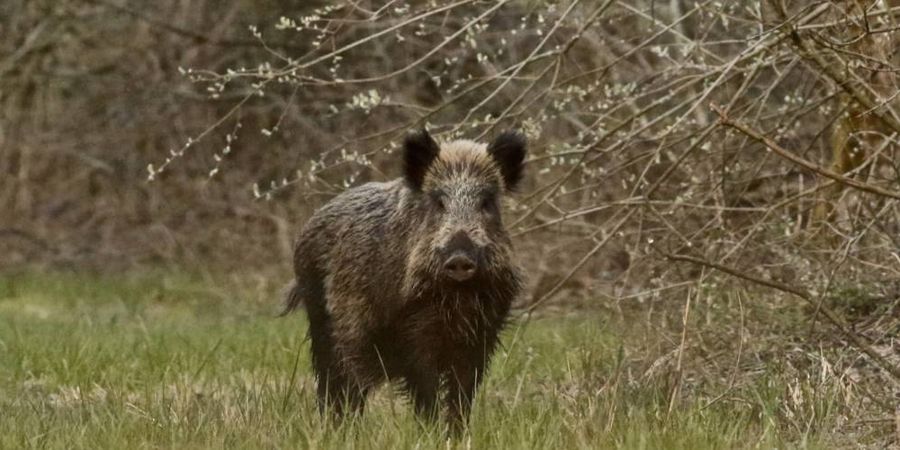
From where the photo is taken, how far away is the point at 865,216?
768 cm

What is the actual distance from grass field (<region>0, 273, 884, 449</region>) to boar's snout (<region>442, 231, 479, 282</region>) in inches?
21.4

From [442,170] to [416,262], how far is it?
423 millimetres

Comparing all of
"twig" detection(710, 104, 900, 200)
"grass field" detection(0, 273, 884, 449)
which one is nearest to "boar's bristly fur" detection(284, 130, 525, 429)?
"grass field" detection(0, 273, 884, 449)

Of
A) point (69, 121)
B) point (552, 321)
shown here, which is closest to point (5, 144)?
point (69, 121)

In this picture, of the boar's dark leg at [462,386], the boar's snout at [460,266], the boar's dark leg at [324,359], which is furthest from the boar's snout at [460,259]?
the boar's dark leg at [324,359]

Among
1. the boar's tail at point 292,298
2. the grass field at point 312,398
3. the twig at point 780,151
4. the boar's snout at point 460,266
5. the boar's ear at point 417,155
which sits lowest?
the grass field at point 312,398

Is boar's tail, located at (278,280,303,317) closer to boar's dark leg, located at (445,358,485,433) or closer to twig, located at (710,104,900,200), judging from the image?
boar's dark leg, located at (445,358,485,433)

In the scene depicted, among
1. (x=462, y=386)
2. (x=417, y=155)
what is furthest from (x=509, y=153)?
(x=462, y=386)

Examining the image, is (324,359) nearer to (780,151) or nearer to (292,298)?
(292,298)

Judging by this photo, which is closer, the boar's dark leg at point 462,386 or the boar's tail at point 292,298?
the boar's dark leg at point 462,386

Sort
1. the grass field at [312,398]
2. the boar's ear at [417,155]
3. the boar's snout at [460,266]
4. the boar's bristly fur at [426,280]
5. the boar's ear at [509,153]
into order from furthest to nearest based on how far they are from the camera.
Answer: the boar's ear at [509,153], the boar's ear at [417,155], the boar's bristly fur at [426,280], the boar's snout at [460,266], the grass field at [312,398]

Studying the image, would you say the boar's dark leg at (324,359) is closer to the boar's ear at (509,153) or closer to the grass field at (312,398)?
the grass field at (312,398)

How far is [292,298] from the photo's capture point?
Answer: 287 inches

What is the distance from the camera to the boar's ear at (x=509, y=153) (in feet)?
20.7
